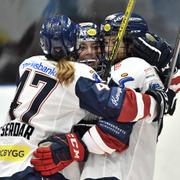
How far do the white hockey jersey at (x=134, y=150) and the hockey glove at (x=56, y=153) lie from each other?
8 centimetres

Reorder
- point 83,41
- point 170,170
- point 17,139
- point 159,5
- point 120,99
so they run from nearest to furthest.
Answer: point 120,99 → point 17,139 → point 83,41 → point 170,170 → point 159,5

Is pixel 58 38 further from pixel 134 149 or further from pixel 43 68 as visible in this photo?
pixel 134 149

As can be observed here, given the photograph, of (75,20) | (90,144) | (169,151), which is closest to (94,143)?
(90,144)

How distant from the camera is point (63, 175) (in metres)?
1.69

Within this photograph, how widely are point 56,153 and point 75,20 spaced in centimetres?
121

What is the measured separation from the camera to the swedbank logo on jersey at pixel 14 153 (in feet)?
5.51

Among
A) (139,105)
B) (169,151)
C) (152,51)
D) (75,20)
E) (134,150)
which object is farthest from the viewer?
(75,20)

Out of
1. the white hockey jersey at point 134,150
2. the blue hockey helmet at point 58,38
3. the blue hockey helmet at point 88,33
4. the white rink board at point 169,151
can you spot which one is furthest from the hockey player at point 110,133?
the white rink board at point 169,151

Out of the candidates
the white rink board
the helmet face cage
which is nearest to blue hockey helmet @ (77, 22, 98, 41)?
the helmet face cage

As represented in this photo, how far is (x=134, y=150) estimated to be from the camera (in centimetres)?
173

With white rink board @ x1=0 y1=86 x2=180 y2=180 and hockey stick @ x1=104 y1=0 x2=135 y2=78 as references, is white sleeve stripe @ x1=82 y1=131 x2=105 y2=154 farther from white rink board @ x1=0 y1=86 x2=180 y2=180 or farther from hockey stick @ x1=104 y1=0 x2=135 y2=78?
white rink board @ x1=0 y1=86 x2=180 y2=180

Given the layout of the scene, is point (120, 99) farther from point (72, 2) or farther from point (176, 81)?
point (72, 2)

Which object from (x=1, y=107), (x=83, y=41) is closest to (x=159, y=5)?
(x=83, y=41)

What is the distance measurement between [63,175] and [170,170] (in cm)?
86
